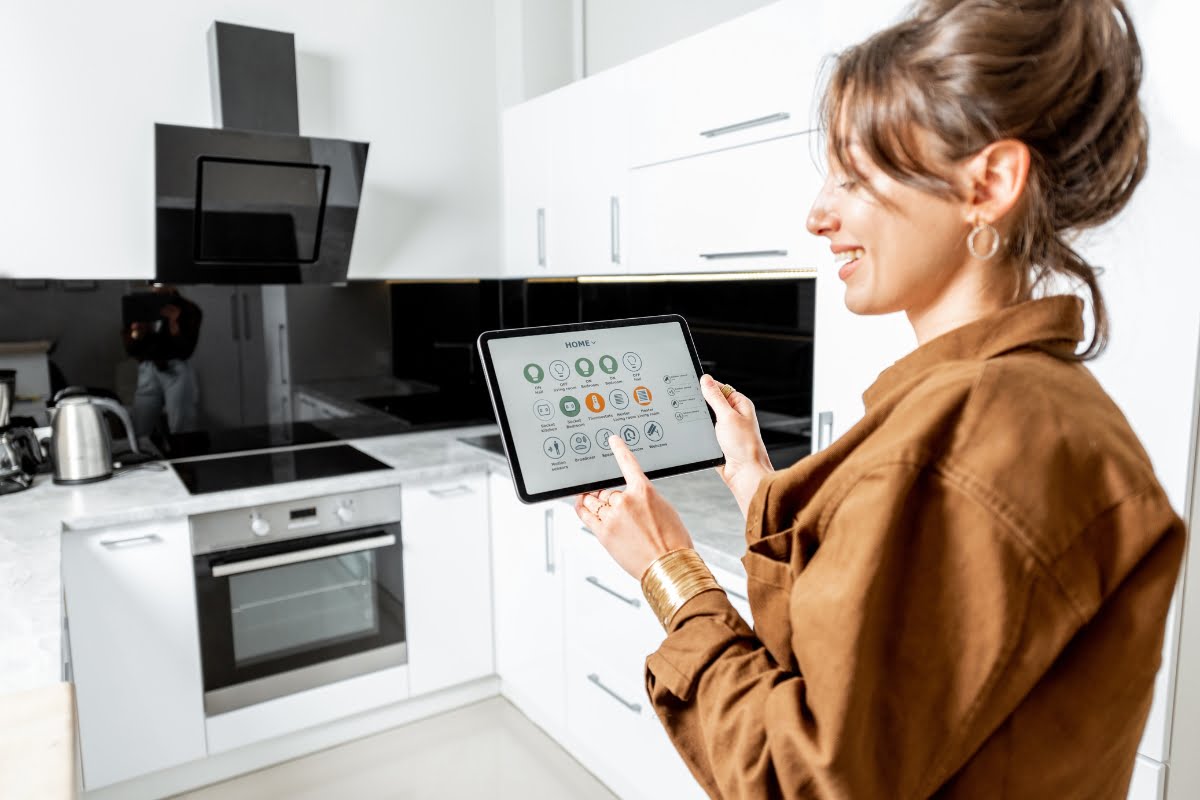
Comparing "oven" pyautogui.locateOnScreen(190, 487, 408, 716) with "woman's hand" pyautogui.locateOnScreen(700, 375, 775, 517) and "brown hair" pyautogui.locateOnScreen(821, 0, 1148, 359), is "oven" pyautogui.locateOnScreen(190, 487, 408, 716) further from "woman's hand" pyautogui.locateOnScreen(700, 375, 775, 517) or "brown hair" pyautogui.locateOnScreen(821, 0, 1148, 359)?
"brown hair" pyautogui.locateOnScreen(821, 0, 1148, 359)

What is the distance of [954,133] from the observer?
0.62 m

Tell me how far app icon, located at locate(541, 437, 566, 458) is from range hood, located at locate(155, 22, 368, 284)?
1830 mm

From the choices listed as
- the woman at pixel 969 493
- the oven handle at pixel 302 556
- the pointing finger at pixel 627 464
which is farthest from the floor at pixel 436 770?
the woman at pixel 969 493

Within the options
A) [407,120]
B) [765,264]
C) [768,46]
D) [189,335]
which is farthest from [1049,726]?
[407,120]

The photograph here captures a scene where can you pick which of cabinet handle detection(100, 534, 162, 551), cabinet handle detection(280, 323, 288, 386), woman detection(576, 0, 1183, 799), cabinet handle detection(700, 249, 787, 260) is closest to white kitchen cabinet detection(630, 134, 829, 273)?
cabinet handle detection(700, 249, 787, 260)

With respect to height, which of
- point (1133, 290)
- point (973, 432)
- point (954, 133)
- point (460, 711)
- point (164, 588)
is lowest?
point (460, 711)

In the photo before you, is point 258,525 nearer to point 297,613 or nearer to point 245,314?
point 297,613

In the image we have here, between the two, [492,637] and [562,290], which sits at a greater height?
[562,290]

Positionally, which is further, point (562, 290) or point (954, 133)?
point (562, 290)

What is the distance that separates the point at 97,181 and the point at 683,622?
2.44 metres

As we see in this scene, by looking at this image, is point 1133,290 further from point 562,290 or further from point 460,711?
point 460,711

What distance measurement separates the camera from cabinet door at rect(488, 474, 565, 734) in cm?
239

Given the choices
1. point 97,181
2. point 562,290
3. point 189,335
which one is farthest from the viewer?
point 562,290

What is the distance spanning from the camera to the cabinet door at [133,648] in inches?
81.5
